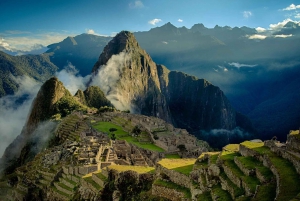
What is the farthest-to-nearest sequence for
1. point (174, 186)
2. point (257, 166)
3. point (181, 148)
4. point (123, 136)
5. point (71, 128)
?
point (71, 128) → point (123, 136) → point (181, 148) → point (174, 186) → point (257, 166)

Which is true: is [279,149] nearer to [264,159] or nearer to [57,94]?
[264,159]

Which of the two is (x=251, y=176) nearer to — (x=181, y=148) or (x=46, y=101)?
(x=181, y=148)

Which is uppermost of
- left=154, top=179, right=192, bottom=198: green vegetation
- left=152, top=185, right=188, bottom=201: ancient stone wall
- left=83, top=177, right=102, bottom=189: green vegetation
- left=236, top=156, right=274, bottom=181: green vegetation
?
left=236, top=156, right=274, bottom=181: green vegetation

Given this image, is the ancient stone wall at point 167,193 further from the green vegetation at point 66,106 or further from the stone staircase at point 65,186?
the green vegetation at point 66,106

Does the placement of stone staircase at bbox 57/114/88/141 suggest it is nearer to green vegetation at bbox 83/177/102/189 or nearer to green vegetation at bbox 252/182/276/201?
green vegetation at bbox 83/177/102/189

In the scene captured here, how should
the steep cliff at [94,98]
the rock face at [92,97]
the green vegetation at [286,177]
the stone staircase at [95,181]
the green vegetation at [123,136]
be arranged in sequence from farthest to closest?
the steep cliff at [94,98], the rock face at [92,97], the green vegetation at [123,136], the stone staircase at [95,181], the green vegetation at [286,177]

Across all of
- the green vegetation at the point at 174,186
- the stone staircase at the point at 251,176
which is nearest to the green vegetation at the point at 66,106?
the green vegetation at the point at 174,186

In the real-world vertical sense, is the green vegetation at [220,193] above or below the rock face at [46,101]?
above

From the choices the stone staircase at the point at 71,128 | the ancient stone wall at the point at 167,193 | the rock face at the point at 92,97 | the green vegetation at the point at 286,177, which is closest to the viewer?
the green vegetation at the point at 286,177

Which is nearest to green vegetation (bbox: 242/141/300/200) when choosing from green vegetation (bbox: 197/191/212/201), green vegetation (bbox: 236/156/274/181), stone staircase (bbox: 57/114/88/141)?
green vegetation (bbox: 236/156/274/181)

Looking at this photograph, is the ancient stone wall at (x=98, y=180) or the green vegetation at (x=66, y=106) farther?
the green vegetation at (x=66, y=106)

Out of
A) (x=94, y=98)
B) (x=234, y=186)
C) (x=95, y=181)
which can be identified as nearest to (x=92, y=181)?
(x=95, y=181)
